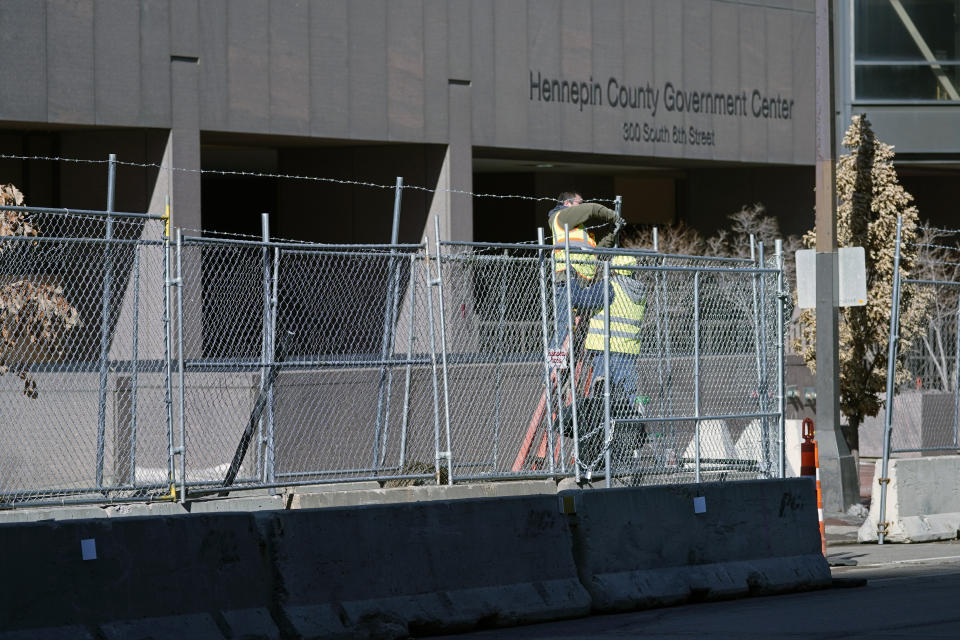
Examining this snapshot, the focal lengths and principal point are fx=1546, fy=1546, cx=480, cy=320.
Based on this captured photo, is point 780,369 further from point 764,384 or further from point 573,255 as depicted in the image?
point 573,255

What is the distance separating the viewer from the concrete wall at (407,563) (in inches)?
295

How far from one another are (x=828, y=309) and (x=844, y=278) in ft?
1.14

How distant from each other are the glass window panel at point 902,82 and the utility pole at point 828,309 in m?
20.8

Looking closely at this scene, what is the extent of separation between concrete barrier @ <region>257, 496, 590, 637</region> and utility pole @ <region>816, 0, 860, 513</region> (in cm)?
682

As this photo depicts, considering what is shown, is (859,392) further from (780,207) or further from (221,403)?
(780,207)

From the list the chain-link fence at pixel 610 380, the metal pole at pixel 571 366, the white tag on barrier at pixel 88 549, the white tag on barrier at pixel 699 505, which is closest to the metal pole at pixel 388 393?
the chain-link fence at pixel 610 380

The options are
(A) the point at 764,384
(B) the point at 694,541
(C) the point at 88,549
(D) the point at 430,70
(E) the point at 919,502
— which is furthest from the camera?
(D) the point at 430,70

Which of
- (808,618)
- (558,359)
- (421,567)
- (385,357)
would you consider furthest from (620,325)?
(421,567)

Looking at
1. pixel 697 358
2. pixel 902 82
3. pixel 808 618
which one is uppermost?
pixel 902 82

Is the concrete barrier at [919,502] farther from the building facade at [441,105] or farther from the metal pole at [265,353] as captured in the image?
the building facade at [441,105]

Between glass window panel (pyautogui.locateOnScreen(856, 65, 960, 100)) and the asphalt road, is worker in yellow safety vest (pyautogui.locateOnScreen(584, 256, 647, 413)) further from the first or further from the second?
glass window panel (pyautogui.locateOnScreen(856, 65, 960, 100))

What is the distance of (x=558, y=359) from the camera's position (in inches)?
505

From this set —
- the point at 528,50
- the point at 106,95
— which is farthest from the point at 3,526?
the point at 528,50

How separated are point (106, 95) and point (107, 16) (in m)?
1.20
